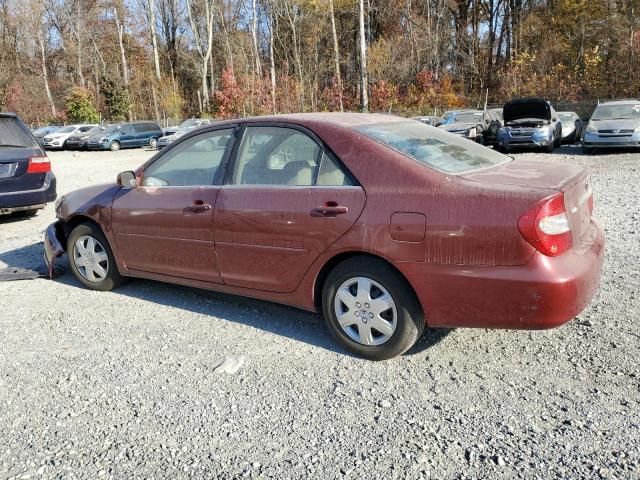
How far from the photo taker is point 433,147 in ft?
12.7

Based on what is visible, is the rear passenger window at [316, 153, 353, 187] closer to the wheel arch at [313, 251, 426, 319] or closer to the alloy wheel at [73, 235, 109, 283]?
the wheel arch at [313, 251, 426, 319]

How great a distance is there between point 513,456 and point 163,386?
210 cm

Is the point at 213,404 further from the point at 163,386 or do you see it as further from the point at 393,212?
the point at 393,212

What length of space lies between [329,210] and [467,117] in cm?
1842

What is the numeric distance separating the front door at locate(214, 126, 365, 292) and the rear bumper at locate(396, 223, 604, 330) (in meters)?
0.62

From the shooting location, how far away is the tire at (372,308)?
3.50 m

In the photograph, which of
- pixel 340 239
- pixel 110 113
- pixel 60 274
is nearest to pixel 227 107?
pixel 110 113

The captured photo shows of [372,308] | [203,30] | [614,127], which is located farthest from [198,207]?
[203,30]

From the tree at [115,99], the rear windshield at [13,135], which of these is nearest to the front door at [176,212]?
the rear windshield at [13,135]

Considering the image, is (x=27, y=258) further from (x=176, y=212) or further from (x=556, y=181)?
(x=556, y=181)

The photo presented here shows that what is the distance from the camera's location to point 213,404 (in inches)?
129

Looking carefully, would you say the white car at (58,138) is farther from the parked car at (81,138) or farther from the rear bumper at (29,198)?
the rear bumper at (29,198)

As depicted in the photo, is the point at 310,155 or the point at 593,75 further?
the point at 593,75

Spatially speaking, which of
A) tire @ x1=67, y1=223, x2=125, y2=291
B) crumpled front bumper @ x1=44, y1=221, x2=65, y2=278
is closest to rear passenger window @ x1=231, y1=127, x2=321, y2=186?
tire @ x1=67, y1=223, x2=125, y2=291
